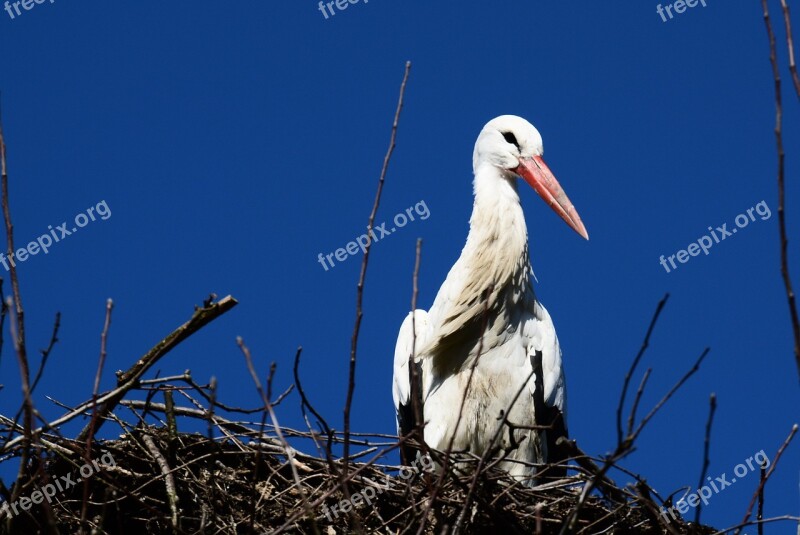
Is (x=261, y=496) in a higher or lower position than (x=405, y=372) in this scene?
lower

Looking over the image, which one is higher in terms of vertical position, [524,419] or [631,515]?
[524,419]

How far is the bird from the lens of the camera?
3602 mm

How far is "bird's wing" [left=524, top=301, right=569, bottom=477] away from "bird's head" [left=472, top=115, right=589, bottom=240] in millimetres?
404

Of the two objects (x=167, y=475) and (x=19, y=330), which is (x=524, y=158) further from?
(x=19, y=330)

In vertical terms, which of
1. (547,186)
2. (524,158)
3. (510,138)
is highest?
(510,138)

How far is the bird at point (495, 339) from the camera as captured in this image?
3602 millimetres

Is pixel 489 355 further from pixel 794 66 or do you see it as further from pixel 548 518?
pixel 794 66

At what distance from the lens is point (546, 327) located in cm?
382

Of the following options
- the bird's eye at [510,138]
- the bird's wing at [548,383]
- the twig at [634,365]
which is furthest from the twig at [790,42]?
the bird's eye at [510,138]

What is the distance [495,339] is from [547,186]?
0.70m

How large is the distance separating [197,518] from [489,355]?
1.30 meters

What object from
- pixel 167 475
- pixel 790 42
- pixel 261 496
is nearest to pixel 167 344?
pixel 167 475

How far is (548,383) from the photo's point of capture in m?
3.64

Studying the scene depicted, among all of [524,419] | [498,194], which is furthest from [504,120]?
A: [524,419]
